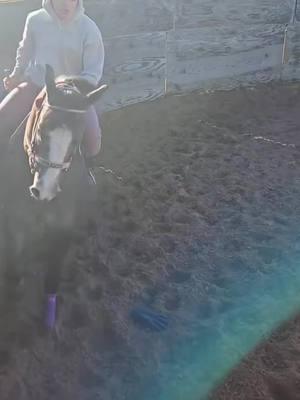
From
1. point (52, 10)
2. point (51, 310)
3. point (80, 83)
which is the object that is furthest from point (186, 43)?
point (51, 310)

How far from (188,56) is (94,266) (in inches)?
169

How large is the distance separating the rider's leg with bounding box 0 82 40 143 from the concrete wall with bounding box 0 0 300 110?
257 centimetres

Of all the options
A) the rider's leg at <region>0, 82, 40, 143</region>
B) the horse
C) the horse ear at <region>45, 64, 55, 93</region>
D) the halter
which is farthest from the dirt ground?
the horse ear at <region>45, 64, 55, 93</region>

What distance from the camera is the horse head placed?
→ 8.70 feet

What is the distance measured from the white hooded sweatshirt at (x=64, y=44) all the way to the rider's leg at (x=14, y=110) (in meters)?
0.12

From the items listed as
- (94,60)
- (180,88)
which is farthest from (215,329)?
(180,88)

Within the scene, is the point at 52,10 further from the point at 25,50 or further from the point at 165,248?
the point at 165,248

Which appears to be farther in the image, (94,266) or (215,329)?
(94,266)

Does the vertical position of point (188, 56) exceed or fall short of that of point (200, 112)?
it exceeds it

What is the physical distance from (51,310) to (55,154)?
1148mm

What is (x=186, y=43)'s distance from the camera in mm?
7383

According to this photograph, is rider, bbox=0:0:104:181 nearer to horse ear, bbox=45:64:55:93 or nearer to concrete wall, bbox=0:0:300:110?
horse ear, bbox=45:64:55:93

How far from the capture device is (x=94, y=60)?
3.44m

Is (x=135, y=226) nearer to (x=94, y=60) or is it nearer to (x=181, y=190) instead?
(x=181, y=190)
